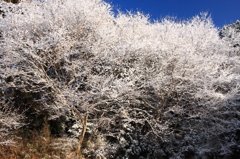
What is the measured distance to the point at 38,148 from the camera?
5.93m

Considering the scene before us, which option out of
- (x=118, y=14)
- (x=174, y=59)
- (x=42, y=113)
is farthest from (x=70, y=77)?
(x=118, y=14)

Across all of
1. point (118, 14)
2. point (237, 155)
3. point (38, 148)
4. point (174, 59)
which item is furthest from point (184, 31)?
point (38, 148)

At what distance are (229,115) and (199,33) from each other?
4915 mm

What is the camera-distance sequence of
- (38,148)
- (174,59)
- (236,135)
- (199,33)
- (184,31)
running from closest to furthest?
(38,148) < (236,135) < (174,59) < (199,33) < (184,31)

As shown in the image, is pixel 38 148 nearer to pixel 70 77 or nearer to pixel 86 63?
pixel 70 77

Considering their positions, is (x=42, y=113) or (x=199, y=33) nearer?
(x=42, y=113)

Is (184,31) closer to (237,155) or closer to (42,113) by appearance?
(237,155)

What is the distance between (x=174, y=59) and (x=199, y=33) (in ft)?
10.8

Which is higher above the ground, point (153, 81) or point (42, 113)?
point (153, 81)

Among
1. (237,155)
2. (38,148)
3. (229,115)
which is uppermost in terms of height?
(229,115)

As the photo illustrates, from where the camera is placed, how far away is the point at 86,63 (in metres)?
6.88

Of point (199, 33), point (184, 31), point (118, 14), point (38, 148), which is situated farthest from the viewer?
point (118, 14)

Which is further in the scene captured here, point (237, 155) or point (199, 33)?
point (199, 33)

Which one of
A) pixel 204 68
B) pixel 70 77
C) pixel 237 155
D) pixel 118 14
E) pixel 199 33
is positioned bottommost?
pixel 237 155
